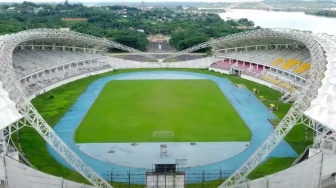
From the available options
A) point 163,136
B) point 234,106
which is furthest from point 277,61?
point 163,136

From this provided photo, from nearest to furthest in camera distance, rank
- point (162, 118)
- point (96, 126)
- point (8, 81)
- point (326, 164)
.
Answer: point (326, 164) → point (8, 81) → point (96, 126) → point (162, 118)

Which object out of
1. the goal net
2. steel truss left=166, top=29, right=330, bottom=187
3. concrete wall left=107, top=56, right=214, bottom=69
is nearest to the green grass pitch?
the goal net

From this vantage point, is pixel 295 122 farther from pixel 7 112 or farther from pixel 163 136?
pixel 7 112

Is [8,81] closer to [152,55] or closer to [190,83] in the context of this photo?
[190,83]

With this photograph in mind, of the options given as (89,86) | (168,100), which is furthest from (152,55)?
(168,100)

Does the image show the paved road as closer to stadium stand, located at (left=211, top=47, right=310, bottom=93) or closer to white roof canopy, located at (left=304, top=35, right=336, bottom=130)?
stadium stand, located at (left=211, top=47, right=310, bottom=93)

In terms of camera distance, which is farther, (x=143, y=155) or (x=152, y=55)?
(x=152, y=55)

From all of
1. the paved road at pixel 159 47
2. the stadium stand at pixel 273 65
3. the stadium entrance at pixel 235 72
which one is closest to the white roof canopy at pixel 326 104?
the stadium stand at pixel 273 65
